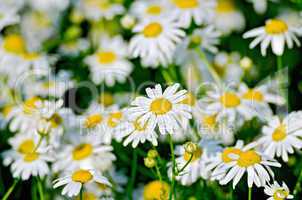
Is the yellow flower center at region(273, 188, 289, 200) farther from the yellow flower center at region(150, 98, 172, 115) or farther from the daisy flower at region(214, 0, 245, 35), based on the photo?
the daisy flower at region(214, 0, 245, 35)

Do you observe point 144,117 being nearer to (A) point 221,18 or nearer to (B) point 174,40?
(B) point 174,40

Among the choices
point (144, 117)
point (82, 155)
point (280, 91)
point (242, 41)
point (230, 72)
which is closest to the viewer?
point (144, 117)

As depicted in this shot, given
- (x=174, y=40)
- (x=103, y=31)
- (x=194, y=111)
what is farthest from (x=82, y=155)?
(x=103, y=31)

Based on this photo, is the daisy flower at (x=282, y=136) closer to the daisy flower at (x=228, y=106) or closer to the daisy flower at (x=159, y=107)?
the daisy flower at (x=228, y=106)

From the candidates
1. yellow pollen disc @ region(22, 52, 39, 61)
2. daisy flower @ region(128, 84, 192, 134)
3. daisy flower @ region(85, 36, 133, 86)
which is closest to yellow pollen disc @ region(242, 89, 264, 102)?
daisy flower @ region(128, 84, 192, 134)

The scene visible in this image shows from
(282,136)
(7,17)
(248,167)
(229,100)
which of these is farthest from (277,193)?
(7,17)

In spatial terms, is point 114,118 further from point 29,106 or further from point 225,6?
point 225,6
